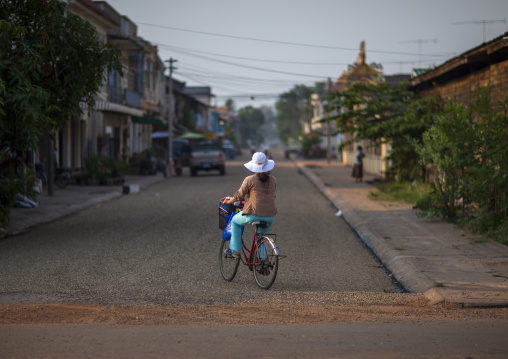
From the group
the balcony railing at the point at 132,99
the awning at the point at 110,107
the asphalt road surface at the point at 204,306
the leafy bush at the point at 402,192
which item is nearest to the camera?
the asphalt road surface at the point at 204,306

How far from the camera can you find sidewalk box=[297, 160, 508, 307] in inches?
309

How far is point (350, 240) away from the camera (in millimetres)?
13156

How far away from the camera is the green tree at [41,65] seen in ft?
38.7

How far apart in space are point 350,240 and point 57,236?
18.8ft

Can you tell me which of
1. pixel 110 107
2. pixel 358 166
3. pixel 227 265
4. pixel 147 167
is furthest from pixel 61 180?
pixel 227 265

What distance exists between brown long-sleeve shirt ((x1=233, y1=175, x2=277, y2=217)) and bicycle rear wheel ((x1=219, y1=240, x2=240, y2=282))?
0.79 m

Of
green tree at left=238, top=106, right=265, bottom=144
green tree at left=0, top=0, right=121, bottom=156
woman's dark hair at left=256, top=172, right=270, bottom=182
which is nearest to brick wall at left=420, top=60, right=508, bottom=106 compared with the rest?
woman's dark hair at left=256, top=172, right=270, bottom=182

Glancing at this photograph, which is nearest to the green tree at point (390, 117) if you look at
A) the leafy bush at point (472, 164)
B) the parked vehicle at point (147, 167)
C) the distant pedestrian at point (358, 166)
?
the distant pedestrian at point (358, 166)

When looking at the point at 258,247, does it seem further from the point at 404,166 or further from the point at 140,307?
the point at 404,166

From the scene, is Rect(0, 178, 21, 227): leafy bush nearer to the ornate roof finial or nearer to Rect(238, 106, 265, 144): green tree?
the ornate roof finial

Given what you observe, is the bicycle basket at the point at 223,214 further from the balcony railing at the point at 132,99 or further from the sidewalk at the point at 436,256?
the balcony railing at the point at 132,99

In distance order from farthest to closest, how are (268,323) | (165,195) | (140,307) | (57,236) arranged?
(165,195), (57,236), (140,307), (268,323)

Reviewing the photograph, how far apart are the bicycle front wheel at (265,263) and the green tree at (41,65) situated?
5.37 metres

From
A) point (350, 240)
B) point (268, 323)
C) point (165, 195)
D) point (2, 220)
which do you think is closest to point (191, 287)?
point (268, 323)
